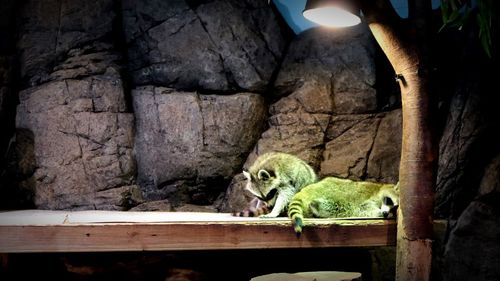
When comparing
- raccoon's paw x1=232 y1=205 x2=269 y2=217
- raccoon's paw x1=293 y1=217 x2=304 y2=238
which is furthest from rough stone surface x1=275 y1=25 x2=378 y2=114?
raccoon's paw x1=293 y1=217 x2=304 y2=238

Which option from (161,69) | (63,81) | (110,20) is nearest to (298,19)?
(161,69)

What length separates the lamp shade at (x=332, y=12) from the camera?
405 cm

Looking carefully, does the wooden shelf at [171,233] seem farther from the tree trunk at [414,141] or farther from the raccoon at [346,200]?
the tree trunk at [414,141]

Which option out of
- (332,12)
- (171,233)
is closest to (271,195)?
(171,233)

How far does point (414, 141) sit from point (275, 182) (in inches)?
58.3

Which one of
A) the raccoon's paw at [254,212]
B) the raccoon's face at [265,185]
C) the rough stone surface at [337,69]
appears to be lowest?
the raccoon's paw at [254,212]

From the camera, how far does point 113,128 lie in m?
6.10

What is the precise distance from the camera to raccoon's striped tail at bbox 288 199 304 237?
4520 mm

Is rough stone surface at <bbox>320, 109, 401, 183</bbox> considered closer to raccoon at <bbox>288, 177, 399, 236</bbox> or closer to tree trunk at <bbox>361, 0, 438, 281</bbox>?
raccoon at <bbox>288, 177, 399, 236</bbox>

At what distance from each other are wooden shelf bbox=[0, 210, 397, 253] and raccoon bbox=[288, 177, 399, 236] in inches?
7.2

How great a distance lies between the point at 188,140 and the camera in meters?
6.14

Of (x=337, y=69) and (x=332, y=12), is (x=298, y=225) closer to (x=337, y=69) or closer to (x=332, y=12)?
(x=332, y=12)

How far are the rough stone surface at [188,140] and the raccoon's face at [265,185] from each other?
3.26 feet

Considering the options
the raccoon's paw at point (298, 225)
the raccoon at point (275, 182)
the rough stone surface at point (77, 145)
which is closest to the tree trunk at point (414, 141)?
the raccoon's paw at point (298, 225)
